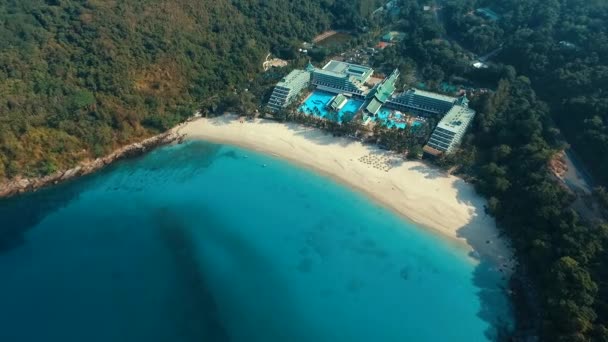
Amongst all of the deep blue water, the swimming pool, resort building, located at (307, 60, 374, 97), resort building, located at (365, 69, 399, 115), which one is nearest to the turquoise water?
resort building, located at (307, 60, 374, 97)

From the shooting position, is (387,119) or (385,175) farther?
(387,119)

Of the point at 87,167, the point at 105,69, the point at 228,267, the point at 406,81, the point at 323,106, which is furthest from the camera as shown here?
the point at 406,81

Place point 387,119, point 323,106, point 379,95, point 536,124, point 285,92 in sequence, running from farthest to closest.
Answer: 1. point 323,106
2. point 285,92
3. point 379,95
4. point 387,119
5. point 536,124

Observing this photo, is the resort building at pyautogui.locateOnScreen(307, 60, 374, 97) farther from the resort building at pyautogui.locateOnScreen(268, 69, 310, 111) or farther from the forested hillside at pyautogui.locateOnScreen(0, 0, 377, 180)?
the forested hillside at pyautogui.locateOnScreen(0, 0, 377, 180)

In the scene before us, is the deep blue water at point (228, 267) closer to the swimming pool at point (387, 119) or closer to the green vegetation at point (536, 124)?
the green vegetation at point (536, 124)

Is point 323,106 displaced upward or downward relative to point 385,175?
upward

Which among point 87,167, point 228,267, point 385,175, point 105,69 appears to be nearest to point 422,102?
point 385,175

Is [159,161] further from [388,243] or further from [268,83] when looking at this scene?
[388,243]

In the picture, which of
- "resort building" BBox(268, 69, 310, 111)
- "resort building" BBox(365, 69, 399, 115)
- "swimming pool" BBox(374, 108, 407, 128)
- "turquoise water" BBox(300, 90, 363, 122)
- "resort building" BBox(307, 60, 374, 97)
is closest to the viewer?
"swimming pool" BBox(374, 108, 407, 128)

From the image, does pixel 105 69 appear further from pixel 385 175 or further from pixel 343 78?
pixel 385 175
